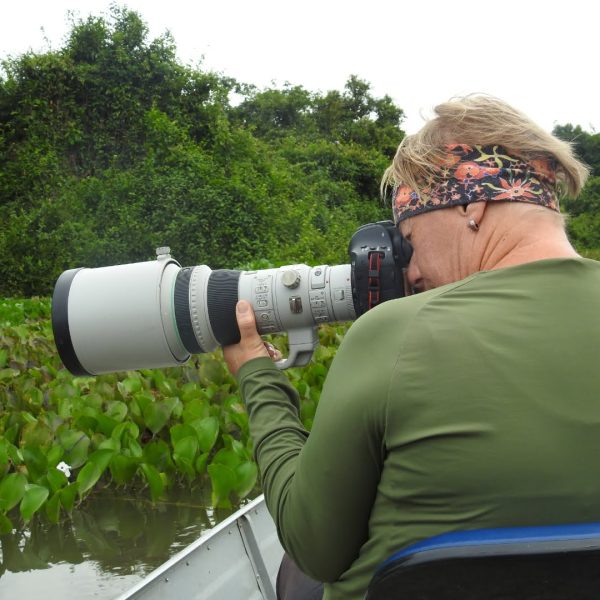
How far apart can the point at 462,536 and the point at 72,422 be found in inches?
108

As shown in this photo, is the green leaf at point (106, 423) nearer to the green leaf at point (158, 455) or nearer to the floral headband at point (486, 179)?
the green leaf at point (158, 455)

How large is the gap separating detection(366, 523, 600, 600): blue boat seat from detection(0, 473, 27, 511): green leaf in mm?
2060

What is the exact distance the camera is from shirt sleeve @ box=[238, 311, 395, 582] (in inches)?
40.9

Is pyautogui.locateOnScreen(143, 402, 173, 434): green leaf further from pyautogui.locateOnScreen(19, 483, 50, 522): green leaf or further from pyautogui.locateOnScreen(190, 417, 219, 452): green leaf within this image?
pyautogui.locateOnScreen(19, 483, 50, 522): green leaf

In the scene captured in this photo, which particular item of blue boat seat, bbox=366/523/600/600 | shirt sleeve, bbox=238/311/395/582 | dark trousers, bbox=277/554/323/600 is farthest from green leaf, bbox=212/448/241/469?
blue boat seat, bbox=366/523/600/600

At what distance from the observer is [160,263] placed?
5.33 feet

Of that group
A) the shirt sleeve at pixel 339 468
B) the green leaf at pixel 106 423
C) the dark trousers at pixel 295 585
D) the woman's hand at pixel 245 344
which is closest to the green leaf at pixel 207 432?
the green leaf at pixel 106 423

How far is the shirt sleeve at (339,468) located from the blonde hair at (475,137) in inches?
11.5

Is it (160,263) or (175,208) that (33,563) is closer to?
(160,263)

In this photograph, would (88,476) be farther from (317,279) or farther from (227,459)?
(317,279)

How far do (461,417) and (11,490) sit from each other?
6.94 ft

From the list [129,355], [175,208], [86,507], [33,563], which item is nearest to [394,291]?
[129,355]

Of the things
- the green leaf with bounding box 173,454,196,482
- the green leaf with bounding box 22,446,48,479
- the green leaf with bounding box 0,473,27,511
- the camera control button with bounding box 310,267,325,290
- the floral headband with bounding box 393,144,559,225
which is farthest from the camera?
the green leaf with bounding box 173,454,196,482

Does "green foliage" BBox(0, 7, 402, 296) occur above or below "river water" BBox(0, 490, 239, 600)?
above
